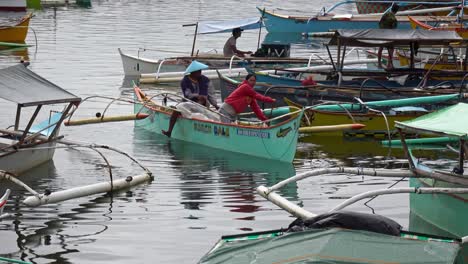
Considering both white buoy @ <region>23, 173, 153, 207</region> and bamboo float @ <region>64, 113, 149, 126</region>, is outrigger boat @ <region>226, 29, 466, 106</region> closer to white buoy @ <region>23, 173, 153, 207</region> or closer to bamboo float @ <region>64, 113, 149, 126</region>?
bamboo float @ <region>64, 113, 149, 126</region>

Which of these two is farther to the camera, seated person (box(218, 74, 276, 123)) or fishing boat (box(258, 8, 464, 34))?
fishing boat (box(258, 8, 464, 34))

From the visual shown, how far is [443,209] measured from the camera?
16578 millimetres

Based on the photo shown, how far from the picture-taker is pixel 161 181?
21359 millimetres

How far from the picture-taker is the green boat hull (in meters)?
22.6

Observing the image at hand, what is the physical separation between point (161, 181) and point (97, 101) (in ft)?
40.5

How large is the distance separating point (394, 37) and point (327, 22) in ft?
69.4

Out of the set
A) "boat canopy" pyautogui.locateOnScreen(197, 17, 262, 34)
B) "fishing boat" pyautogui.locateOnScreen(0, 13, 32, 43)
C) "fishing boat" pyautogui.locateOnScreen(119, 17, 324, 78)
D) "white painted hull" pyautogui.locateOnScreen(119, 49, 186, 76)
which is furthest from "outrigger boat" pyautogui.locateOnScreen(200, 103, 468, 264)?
"fishing boat" pyautogui.locateOnScreen(0, 13, 32, 43)

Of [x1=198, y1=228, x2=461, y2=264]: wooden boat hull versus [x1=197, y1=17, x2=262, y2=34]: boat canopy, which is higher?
[x1=198, y1=228, x2=461, y2=264]: wooden boat hull

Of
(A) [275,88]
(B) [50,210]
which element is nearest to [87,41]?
(A) [275,88]

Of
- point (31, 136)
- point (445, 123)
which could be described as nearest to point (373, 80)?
point (31, 136)

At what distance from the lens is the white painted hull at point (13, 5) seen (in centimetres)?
6406

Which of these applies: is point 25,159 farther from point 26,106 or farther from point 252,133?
point 252,133

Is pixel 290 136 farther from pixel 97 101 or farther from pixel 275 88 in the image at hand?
pixel 97 101

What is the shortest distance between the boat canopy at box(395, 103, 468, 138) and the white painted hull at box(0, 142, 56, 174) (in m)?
7.04
